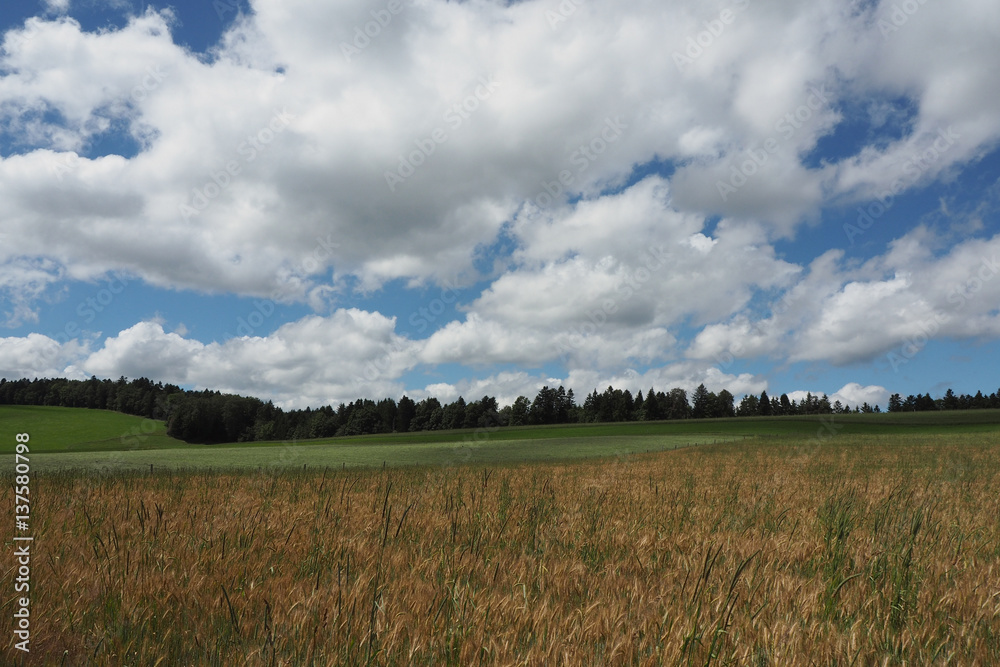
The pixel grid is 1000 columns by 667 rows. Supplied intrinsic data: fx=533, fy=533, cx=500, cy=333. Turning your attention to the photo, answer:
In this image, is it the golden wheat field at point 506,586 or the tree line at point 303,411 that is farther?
the tree line at point 303,411

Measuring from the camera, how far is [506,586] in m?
4.38

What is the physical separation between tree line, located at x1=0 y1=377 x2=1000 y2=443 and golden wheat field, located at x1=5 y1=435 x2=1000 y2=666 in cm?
13839

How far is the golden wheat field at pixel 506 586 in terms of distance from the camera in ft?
9.98

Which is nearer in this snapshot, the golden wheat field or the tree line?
the golden wheat field

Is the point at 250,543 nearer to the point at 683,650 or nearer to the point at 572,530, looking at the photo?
the point at 572,530

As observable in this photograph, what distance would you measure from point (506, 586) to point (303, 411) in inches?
7057

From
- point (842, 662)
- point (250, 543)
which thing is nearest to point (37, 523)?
point (250, 543)

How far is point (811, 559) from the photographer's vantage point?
542 cm

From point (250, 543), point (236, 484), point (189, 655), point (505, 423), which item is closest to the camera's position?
point (189, 655)

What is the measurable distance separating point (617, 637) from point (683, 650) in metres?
0.43

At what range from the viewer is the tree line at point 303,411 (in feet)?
470

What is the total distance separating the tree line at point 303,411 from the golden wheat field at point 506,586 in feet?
454

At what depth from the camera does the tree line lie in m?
143

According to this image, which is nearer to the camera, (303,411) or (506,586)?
(506,586)
